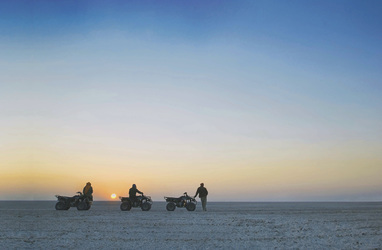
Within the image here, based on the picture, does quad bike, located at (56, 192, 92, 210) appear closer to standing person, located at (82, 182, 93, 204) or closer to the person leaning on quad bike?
standing person, located at (82, 182, 93, 204)

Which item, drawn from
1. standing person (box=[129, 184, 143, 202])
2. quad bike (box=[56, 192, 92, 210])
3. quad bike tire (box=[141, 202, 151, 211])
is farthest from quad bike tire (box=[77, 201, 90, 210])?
quad bike tire (box=[141, 202, 151, 211])

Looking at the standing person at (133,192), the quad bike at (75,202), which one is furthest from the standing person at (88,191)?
the standing person at (133,192)

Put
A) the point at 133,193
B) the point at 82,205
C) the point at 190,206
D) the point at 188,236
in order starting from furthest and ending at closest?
the point at 190,206
the point at 133,193
the point at 82,205
the point at 188,236

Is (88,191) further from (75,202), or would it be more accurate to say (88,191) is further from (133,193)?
(133,193)

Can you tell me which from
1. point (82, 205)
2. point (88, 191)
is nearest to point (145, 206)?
point (88, 191)

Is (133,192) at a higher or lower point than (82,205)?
higher

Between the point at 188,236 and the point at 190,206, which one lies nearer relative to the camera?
the point at 188,236

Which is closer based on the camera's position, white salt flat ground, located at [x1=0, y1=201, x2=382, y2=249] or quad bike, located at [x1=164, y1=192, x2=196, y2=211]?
white salt flat ground, located at [x1=0, y1=201, x2=382, y2=249]

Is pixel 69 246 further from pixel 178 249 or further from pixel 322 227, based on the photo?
pixel 322 227

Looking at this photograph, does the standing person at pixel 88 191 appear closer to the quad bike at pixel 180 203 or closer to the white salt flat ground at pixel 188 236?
the quad bike at pixel 180 203

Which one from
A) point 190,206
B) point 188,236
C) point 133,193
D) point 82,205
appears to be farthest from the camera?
point 190,206

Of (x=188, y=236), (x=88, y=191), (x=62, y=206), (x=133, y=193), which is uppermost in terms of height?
(x=88, y=191)

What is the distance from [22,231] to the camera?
15.5 m

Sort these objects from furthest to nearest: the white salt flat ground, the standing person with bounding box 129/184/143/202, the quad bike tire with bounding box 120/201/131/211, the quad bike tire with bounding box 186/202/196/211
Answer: the quad bike tire with bounding box 186/202/196/211 < the standing person with bounding box 129/184/143/202 < the quad bike tire with bounding box 120/201/131/211 < the white salt flat ground
